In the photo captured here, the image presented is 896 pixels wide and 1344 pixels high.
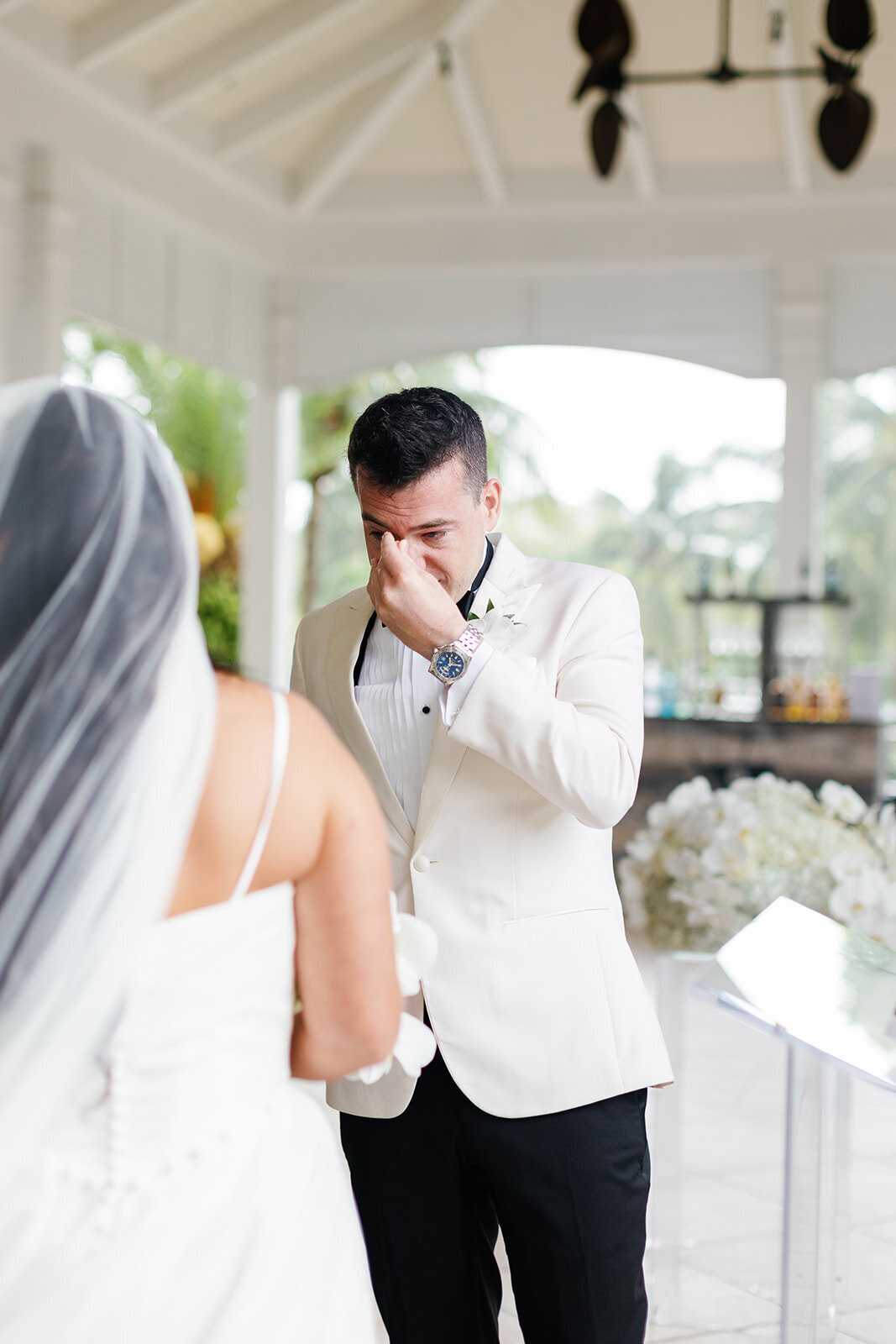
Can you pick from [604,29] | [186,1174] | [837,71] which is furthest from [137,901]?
[837,71]

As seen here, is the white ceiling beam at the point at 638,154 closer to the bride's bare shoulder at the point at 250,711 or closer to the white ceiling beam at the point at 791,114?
the white ceiling beam at the point at 791,114

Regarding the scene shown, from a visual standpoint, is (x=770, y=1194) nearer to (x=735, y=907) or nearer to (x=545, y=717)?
(x=735, y=907)

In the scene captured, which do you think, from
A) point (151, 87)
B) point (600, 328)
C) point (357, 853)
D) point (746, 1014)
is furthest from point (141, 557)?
point (600, 328)

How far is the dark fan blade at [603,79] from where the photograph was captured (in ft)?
14.9

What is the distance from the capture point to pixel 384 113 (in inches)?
310

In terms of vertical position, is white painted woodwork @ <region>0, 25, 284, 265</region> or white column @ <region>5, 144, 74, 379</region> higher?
white painted woodwork @ <region>0, 25, 284, 265</region>

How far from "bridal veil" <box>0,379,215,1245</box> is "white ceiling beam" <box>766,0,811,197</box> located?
6615 millimetres

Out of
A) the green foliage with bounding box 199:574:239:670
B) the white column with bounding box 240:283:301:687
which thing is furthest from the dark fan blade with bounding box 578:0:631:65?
the green foliage with bounding box 199:574:239:670

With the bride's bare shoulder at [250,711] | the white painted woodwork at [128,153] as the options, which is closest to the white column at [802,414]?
the white painted woodwork at [128,153]

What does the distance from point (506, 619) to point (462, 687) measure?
0.19 meters

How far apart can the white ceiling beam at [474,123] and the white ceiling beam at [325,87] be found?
0.18 meters

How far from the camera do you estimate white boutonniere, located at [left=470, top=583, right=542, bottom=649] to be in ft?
5.70

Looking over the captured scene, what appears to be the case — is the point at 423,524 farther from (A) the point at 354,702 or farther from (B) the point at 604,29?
(B) the point at 604,29

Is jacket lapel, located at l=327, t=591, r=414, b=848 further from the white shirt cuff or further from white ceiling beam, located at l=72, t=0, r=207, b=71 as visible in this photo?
white ceiling beam, located at l=72, t=0, r=207, b=71
